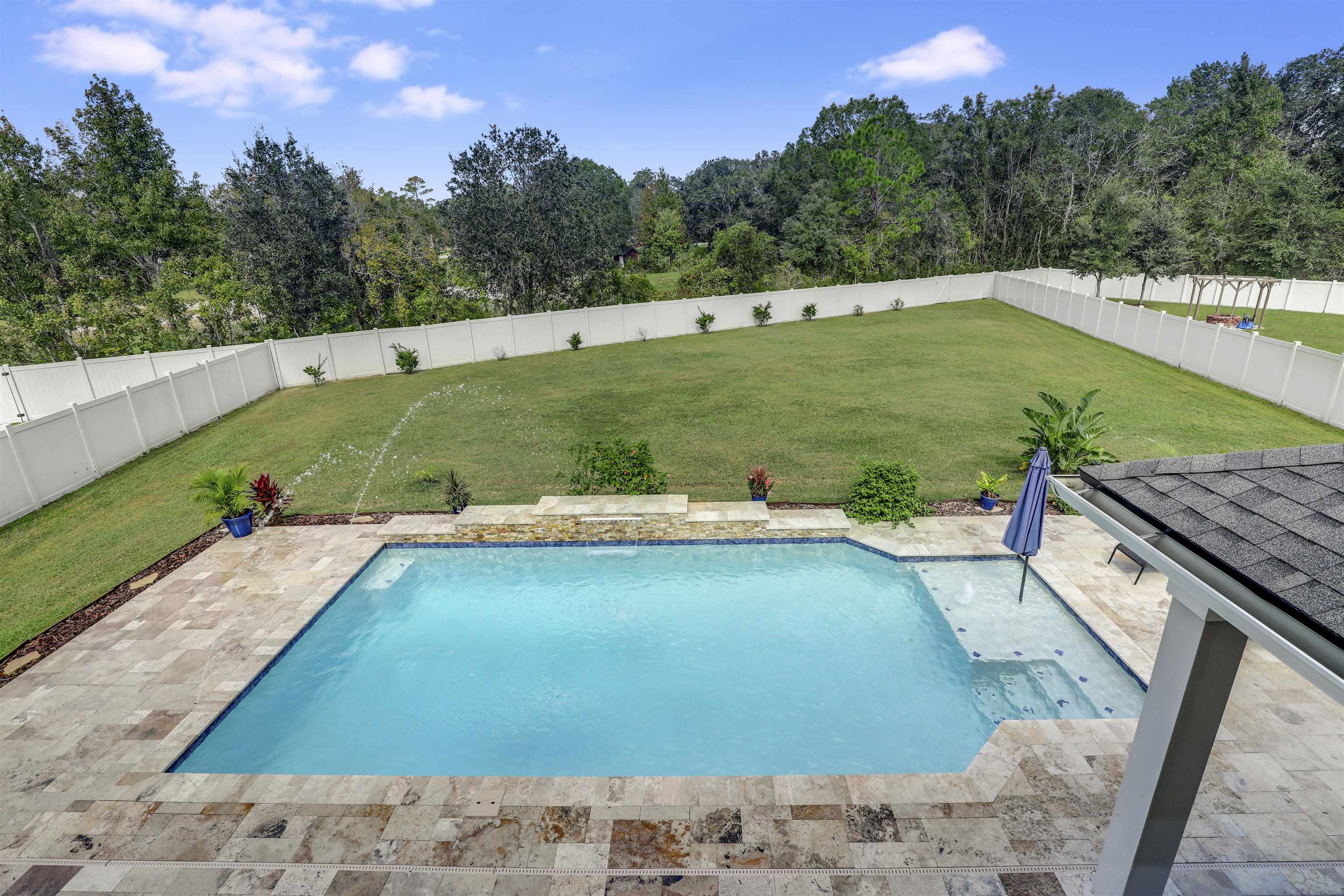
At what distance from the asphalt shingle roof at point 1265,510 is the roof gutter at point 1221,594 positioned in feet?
Result: 0.28

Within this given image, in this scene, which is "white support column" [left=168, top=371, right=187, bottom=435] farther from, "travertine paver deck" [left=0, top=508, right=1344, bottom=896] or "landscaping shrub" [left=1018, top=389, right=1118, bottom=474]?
"landscaping shrub" [left=1018, top=389, right=1118, bottom=474]

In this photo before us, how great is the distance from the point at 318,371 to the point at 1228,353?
2950 centimetres

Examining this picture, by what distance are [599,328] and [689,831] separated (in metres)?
24.4

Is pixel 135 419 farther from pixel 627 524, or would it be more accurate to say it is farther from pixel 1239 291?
pixel 1239 291

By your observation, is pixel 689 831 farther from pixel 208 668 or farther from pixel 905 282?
pixel 905 282

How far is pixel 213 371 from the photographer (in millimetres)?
17672

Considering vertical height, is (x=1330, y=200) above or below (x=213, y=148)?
below

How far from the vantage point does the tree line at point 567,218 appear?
80.2 ft

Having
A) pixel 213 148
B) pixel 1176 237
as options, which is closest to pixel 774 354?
pixel 1176 237

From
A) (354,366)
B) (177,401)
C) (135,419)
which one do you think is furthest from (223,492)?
(354,366)

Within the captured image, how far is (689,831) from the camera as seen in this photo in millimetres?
5098

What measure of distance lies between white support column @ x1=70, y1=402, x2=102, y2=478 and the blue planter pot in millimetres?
5233

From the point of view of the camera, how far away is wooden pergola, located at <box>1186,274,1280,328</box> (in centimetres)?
2394

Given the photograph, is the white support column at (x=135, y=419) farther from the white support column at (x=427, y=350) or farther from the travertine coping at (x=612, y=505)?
the travertine coping at (x=612, y=505)
